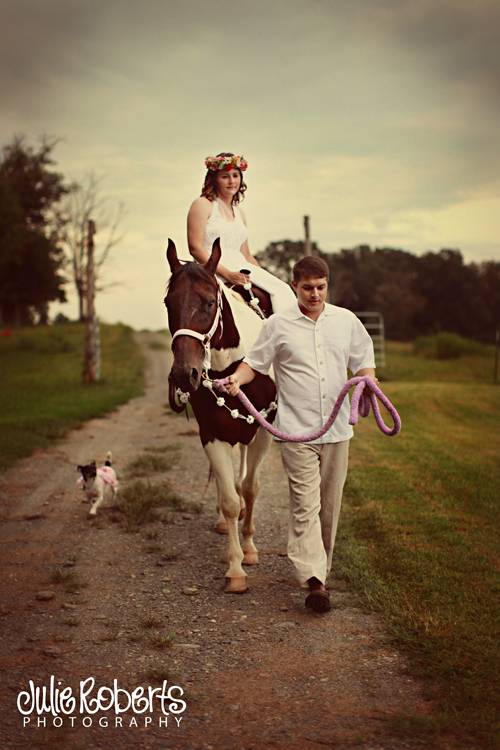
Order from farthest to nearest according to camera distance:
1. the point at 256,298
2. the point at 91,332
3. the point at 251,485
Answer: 1. the point at 91,332
2. the point at 251,485
3. the point at 256,298

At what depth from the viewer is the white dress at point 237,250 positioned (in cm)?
643

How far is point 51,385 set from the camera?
22969 mm

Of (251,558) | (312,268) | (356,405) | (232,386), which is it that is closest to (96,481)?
(251,558)

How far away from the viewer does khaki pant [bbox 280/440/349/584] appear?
523 centimetres

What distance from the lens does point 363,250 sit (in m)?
70.7

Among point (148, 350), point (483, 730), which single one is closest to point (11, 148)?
point (148, 350)

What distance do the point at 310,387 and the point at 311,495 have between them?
752 millimetres

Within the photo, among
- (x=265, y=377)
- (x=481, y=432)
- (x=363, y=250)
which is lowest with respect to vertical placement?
(x=481, y=432)

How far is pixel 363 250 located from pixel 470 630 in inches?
2672

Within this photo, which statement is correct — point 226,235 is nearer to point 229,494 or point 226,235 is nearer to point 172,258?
point 172,258

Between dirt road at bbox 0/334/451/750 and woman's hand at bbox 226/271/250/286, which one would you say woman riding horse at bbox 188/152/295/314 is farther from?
dirt road at bbox 0/334/451/750

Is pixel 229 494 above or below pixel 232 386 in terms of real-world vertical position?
below

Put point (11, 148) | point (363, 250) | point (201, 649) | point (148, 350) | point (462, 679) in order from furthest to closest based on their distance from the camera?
point (363, 250)
point (11, 148)
point (148, 350)
point (201, 649)
point (462, 679)

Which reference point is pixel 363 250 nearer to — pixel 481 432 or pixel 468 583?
pixel 481 432
